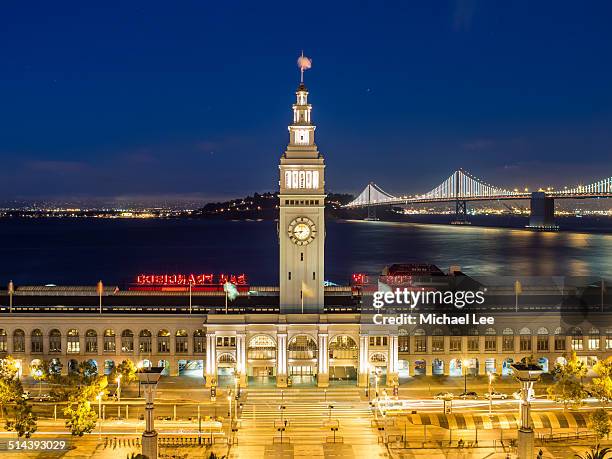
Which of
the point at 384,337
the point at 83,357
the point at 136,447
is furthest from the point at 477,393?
the point at 83,357

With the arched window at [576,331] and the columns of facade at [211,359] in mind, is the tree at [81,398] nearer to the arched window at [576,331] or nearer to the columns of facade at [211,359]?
the columns of facade at [211,359]

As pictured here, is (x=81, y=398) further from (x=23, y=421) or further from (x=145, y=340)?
(x=145, y=340)

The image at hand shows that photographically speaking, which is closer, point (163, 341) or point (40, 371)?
point (40, 371)

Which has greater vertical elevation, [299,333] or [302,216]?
[302,216]

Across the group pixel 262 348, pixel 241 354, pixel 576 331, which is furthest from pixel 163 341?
pixel 576 331

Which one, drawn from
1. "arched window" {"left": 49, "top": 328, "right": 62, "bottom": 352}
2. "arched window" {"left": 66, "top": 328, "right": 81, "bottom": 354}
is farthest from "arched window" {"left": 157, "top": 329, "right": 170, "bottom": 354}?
"arched window" {"left": 49, "top": 328, "right": 62, "bottom": 352}

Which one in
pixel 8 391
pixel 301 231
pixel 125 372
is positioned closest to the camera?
pixel 8 391

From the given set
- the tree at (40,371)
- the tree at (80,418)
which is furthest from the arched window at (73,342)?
the tree at (80,418)
